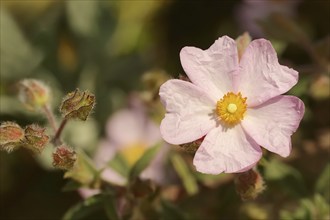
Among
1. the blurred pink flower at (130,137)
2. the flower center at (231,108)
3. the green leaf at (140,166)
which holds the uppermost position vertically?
the blurred pink flower at (130,137)

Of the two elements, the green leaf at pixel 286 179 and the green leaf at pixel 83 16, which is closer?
the green leaf at pixel 286 179

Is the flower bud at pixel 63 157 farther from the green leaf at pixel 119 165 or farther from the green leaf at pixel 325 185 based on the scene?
the green leaf at pixel 325 185

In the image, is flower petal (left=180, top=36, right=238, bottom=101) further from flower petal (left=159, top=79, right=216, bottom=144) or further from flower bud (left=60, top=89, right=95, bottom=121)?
flower bud (left=60, top=89, right=95, bottom=121)

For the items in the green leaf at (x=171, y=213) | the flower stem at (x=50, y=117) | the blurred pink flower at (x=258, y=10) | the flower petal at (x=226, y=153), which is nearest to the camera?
the flower petal at (x=226, y=153)

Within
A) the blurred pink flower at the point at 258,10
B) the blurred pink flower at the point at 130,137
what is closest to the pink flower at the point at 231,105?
the blurred pink flower at the point at 130,137

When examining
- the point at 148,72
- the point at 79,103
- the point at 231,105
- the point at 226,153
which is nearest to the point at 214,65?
the point at 231,105

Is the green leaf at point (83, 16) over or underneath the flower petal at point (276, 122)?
over

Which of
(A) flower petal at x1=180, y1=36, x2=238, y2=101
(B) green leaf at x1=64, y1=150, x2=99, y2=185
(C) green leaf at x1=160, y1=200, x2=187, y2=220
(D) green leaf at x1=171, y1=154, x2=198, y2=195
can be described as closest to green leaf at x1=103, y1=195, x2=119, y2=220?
(B) green leaf at x1=64, y1=150, x2=99, y2=185

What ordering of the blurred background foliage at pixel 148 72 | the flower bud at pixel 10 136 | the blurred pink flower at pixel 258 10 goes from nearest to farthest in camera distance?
1. the flower bud at pixel 10 136
2. the blurred background foliage at pixel 148 72
3. the blurred pink flower at pixel 258 10
